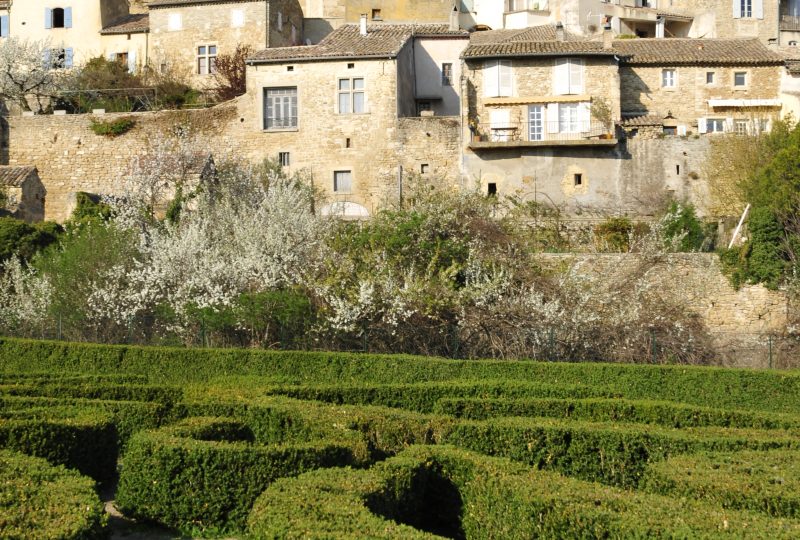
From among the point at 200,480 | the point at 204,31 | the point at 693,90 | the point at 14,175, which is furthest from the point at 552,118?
the point at 200,480

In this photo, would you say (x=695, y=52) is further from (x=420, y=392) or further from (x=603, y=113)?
(x=420, y=392)

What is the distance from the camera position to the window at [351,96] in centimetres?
4191

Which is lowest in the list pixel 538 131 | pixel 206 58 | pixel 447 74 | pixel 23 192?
pixel 23 192

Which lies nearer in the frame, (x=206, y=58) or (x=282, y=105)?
(x=282, y=105)

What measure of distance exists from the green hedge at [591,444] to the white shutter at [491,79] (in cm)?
2730

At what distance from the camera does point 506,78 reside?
42.0 m

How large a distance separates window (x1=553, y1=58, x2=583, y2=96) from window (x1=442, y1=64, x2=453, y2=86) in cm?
608

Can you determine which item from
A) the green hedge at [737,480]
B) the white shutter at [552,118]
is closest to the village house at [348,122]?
the white shutter at [552,118]

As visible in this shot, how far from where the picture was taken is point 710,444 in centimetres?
1541

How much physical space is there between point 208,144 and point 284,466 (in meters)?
30.8

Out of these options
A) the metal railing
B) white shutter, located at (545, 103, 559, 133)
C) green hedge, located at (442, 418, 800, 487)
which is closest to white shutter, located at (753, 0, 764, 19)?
the metal railing

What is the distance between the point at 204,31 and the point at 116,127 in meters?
7.40

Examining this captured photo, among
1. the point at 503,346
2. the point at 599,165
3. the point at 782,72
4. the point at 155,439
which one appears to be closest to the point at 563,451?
the point at 155,439

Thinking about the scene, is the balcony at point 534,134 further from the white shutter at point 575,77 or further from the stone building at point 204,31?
the stone building at point 204,31
